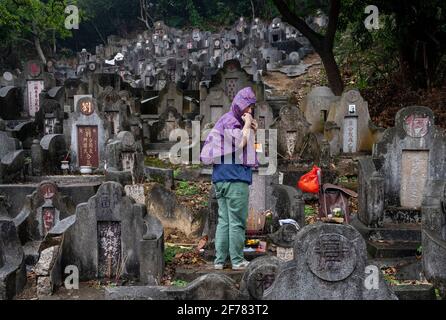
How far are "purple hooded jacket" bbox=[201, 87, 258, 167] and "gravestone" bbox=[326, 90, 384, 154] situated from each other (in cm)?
804

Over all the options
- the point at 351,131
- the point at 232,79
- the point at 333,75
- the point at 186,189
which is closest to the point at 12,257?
the point at 186,189

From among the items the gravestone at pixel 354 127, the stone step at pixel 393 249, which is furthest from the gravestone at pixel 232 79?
the stone step at pixel 393 249

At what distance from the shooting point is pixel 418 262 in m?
7.01

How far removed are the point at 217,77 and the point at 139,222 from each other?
13709 millimetres

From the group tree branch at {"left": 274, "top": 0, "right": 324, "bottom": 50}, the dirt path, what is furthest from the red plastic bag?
the dirt path

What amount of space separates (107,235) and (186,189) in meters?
5.00

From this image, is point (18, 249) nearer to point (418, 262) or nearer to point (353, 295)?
point (353, 295)

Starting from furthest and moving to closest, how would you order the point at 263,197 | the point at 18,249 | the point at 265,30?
the point at 265,30, the point at 263,197, the point at 18,249

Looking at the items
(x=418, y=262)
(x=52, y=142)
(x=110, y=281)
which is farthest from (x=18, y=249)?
(x=52, y=142)

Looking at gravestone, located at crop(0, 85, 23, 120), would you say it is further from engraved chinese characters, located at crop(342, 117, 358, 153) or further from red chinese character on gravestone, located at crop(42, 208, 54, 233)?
engraved chinese characters, located at crop(342, 117, 358, 153)

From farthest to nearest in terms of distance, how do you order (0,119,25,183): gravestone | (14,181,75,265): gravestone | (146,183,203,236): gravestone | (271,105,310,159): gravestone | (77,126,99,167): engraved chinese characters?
(77,126,99,167): engraved chinese characters, (271,105,310,159): gravestone, (0,119,25,183): gravestone, (146,183,203,236): gravestone, (14,181,75,265): gravestone

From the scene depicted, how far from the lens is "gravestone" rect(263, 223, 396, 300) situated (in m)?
4.55

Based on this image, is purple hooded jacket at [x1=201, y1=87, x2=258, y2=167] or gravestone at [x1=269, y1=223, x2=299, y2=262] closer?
purple hooded jacket at [x1=201, y1=87, x2=258, y2=167]

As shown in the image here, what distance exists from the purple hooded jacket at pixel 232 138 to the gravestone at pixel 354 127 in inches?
317
